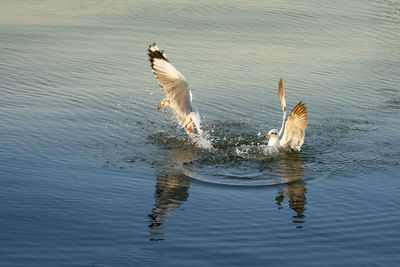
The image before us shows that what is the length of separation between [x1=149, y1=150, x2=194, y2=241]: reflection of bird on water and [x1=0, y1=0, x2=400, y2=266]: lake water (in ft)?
0.13

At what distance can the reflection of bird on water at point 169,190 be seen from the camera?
33.5ft

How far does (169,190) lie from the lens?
11.6 metres

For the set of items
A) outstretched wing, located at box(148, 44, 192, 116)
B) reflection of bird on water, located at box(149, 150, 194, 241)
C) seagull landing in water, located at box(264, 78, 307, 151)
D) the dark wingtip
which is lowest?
reflection of bird on water, located at box(149, 150, 194, 241)

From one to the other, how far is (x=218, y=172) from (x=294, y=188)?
5.12 feet

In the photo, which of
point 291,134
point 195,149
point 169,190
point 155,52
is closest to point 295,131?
point 291,134

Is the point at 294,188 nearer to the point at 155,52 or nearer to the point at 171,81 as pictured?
the point at 171,81

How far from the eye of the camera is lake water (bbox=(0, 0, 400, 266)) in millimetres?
9562

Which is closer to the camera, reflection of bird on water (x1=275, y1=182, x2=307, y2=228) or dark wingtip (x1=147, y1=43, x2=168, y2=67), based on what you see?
reflection of bird on water (x1=275, y1=182, x2=307, y2=228)

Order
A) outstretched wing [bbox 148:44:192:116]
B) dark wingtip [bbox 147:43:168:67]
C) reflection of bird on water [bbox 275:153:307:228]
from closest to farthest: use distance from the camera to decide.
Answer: reflection of bird on water [bbox 275:153:307:228] < dark wingtip [bbox 147:43:168:67] < outstretched wing [bbox 148:44:192:116]

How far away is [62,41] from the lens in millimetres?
23703

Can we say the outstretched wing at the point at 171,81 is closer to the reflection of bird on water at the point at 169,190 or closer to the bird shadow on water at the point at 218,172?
the bird shadow on water at the point at 218,172

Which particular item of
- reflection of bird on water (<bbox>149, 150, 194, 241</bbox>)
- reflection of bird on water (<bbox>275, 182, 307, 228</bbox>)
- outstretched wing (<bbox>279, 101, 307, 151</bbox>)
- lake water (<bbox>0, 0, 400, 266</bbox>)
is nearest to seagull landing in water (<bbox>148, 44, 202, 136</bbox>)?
lake water (<bbox>0, 0, 400, 266</bbox>)

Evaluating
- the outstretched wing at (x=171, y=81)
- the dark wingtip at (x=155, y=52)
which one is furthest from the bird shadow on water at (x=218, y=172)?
the dark wingtip at (x=155, y=52)

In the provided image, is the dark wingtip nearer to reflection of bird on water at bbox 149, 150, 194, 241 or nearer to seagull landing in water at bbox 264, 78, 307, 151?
reflection of bird on water at bbox 149, 150, 194, 241
